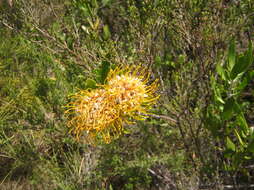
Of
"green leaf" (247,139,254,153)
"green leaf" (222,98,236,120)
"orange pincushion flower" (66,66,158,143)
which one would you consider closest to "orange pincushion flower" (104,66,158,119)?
"orange pincushion flower" (66,66,158,143)

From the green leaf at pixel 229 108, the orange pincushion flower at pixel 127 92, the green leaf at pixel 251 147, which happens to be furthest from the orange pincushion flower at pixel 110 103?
the green leaf at pixel 251 147

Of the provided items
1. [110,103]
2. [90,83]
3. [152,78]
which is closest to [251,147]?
[152,78]

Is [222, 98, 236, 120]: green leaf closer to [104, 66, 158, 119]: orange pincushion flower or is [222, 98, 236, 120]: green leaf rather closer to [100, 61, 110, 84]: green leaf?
[104, 66, 158, 119]: orange pincushion flower

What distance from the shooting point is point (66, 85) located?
1.98m

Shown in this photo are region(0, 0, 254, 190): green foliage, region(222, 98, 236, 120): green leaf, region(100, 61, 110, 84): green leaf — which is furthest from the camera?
region(0, 0, 254, 190): green foliage

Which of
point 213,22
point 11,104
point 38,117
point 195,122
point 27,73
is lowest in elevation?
point 195,122

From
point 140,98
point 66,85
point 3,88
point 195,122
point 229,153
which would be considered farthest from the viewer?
point 3,88

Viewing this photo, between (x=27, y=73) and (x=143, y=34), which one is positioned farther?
(x=27, y=73)

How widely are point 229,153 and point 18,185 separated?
2.25 metres

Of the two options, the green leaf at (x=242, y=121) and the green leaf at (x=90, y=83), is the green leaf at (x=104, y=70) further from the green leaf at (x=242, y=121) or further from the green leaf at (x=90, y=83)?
the green leaf at (x=242, y=121)

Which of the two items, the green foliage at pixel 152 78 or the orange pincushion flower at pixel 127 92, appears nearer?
the orange pincushion flower at pixel 127 92

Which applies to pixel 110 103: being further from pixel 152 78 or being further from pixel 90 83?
pixel 152 78

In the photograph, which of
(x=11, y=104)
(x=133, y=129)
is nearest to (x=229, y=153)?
(x=133, y=129)

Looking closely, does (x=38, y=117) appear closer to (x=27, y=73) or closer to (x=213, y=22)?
(x=27, y=73)
